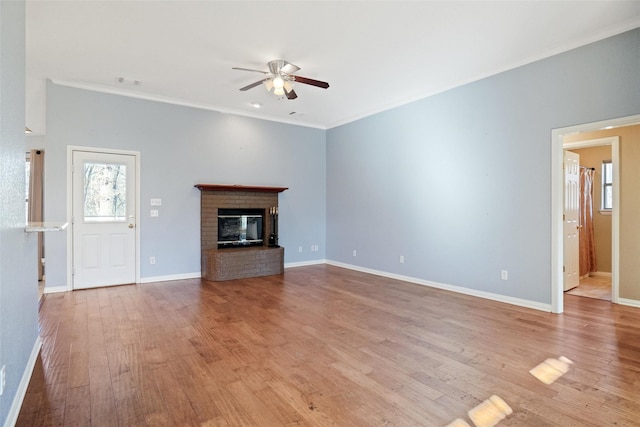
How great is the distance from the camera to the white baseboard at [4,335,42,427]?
1.81 meters

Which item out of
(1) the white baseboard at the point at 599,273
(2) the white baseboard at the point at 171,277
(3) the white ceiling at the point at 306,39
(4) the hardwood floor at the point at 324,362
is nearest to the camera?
(4) the hardwood floor at the point at 324,362

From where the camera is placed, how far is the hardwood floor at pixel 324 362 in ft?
6.57

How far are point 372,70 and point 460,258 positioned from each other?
287 centimetres

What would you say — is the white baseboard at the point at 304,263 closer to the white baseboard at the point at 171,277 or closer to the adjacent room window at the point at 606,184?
the white baseboard at the point at 171,277

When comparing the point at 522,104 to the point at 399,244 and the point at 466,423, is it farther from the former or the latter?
the point at 466,423

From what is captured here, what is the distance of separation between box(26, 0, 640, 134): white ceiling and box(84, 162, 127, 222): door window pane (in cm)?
120

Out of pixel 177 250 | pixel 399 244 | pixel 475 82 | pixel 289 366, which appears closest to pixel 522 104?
pixel 475 82

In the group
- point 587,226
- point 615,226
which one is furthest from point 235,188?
point 587,226

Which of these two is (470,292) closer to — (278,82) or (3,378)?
(278,82)

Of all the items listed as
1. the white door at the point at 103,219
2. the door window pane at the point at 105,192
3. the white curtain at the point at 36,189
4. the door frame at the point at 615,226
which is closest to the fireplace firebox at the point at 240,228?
the white door at the point at 103,219

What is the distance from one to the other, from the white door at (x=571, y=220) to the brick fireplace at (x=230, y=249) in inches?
177

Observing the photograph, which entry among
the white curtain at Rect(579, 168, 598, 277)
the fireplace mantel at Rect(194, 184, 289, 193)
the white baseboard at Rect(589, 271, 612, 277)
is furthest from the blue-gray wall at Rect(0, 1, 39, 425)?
the white baseboard at Rect(589, 271, 612, 277)

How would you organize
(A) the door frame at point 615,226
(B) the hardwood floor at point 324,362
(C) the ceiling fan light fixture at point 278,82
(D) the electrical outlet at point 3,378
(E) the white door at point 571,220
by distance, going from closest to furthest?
(D) the electrical outlet at point 3,378 < (B) the hardwood floor at point 324,362 < (C) the ceiling fan light fixture at point 278,82 < (A) the door frame at point 615,226 < (E) the white door at point 571,220

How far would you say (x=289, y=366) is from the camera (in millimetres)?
2588
